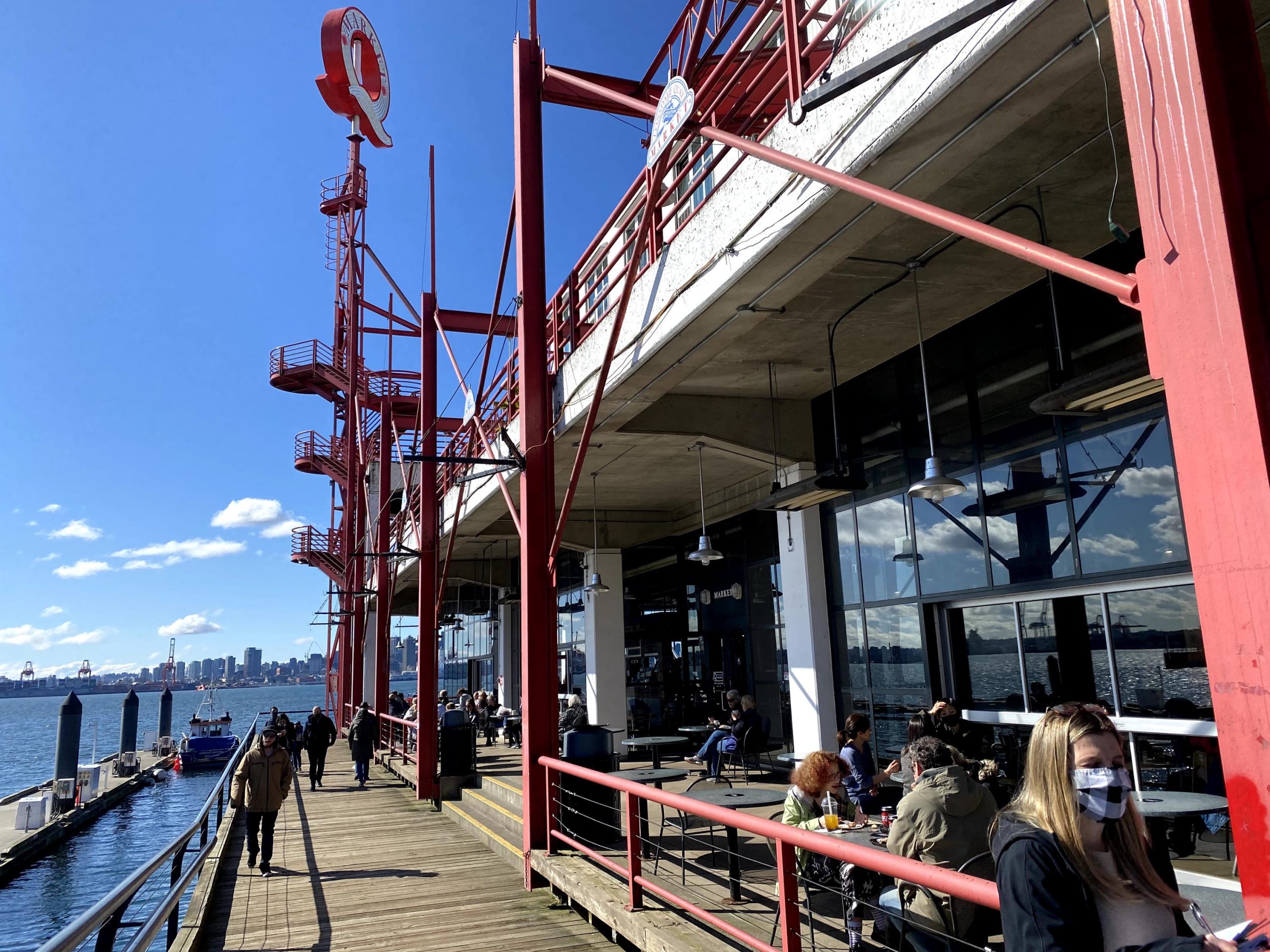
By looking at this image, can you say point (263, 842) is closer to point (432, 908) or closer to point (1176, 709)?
point (432, 908)

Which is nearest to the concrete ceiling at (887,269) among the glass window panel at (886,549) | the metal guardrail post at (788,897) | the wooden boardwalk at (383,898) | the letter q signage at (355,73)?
the glass window panel at (886,549)

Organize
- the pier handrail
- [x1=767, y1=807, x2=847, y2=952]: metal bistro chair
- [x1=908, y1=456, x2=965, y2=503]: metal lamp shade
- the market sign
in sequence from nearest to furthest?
the pier handrail < [x1=767, y1=807, x2=847, y2=952]: metal bistro chair < the market sign < [x1=908, y1=456, x2=965, y2=503]: metal lamp shade

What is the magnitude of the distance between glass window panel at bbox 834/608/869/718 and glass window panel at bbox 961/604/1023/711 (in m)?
1.44

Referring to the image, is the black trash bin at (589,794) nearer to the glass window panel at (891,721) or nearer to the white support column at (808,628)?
the white support column at (808,628)

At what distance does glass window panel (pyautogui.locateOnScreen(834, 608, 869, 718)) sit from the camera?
10.4m

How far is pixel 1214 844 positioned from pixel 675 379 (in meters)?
5.74

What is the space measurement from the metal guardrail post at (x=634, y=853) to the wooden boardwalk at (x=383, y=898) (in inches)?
27.6

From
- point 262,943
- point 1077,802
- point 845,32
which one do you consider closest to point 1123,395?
point 845,32

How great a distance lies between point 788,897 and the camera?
3.80 m

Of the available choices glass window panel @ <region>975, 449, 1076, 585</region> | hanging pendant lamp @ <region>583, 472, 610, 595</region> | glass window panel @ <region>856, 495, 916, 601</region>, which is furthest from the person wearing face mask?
hanging pendant lamp @ <region>583, 472, 610, 595</region>

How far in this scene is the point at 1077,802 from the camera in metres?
1.94

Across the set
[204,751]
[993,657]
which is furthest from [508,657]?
[204,751]

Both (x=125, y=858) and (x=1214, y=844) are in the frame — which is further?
(x=125, y=858)

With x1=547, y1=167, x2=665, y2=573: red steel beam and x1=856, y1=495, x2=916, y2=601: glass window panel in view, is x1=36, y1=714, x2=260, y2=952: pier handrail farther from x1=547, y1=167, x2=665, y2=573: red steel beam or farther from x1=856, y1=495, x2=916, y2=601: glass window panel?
x1=856, y1=495, x2=916, y2=601: glass window panel
